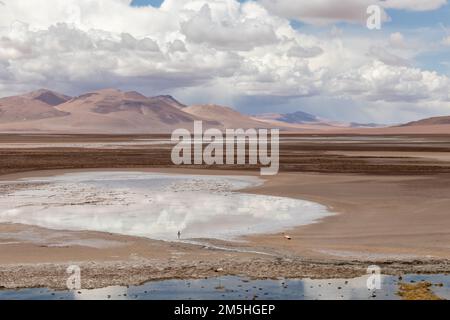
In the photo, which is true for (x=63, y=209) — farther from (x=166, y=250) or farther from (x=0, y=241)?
Answer: (x=166, y=250)

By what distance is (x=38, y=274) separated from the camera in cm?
1339

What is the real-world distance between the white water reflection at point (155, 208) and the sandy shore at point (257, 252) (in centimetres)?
124

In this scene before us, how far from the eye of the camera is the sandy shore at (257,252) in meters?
13.6

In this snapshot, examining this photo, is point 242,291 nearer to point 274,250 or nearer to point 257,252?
point 257,252

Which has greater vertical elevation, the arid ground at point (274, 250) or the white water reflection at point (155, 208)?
the white water reflection at point (155, 208)

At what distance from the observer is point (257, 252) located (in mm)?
15984

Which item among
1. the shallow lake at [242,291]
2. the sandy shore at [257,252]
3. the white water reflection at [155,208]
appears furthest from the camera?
the white water reflection at [155,208]

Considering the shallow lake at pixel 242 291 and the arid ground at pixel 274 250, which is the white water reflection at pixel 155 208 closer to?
the arid ground at pixel 274 250

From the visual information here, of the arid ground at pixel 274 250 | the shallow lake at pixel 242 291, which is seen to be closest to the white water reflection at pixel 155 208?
the arid ground at pixel 274 250

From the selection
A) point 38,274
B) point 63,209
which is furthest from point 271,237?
point 63,209

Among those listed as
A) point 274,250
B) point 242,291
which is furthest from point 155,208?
point 242,291

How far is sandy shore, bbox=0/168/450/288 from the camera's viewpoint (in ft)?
44.6

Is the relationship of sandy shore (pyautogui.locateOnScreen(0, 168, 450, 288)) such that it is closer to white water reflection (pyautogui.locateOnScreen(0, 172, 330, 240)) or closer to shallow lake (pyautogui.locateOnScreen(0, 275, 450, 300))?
shallow lake (pyautogui.locateOnScreen(0, 275, 450, 300))
